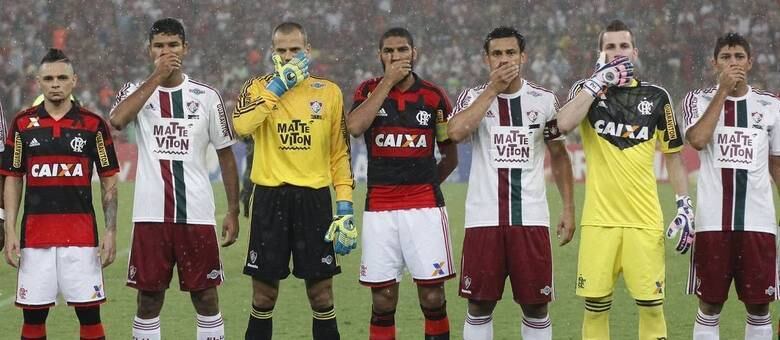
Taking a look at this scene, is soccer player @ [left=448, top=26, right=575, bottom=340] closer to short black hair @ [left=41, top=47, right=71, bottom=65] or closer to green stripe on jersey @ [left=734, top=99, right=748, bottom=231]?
green stripe on jersey @ [left=734, top=99, right=748, bottom=231]

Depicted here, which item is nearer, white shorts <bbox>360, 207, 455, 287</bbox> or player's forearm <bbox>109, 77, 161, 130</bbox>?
player's forearm <bbox>109, 77, 161, 130</bbox>

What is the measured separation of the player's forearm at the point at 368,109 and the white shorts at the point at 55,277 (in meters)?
1.56

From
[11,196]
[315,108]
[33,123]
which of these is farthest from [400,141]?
[11,196]

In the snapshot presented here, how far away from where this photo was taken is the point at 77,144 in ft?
21.9

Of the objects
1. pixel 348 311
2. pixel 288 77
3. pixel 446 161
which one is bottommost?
pixel 348 311

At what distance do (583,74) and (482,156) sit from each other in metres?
16.2

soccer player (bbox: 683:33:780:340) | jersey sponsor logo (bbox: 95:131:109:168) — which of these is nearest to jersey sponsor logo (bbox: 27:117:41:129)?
jersey sponsor logo (bbox: 95:131:109:168)

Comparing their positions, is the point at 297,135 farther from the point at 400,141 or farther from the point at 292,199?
the point at 400,141

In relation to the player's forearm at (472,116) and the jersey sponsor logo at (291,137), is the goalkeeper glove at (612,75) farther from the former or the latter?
the jersey sponsor logo at (291,137)

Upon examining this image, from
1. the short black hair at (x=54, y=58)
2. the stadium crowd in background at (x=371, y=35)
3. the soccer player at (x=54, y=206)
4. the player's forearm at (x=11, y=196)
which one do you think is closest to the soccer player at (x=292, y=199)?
the soccer player at (x=54, y=206)

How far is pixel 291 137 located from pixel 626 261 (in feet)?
6.30

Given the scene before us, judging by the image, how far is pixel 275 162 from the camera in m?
6.90

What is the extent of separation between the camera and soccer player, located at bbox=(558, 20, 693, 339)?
673 centimetres

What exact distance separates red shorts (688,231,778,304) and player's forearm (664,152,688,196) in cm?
36
